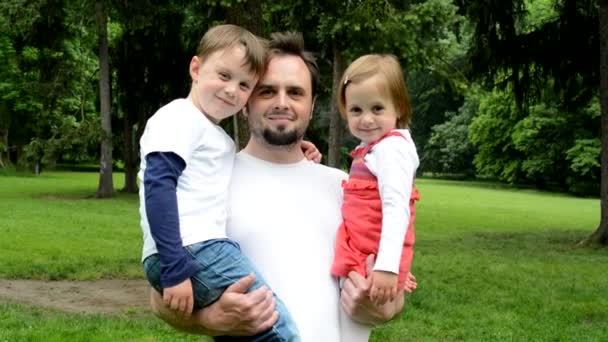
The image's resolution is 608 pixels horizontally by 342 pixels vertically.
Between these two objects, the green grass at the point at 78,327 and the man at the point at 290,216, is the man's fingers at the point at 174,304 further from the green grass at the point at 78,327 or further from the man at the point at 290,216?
the green grass at the point at 78,327

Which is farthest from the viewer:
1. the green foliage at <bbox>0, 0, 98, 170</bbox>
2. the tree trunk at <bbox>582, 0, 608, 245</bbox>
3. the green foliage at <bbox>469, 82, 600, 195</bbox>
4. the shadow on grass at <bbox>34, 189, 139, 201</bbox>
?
the green foliage at <bbox>469, 82, 600, 195</bbox>

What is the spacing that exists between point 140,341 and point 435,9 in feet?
31.5

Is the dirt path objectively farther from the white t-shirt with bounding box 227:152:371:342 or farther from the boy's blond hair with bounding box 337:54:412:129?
the boy's blond hair with bounding box 337:54:412:129

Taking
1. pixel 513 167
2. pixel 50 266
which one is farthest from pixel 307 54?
pixel 513 167

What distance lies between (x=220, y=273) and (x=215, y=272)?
17 millimetres

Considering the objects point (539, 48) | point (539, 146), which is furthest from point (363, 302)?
point (539, 146)

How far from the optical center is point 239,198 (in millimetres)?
2689

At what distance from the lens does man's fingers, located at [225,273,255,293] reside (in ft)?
8.01

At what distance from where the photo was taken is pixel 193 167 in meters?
2.51

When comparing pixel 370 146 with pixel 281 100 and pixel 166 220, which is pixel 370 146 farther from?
pixel 166 220

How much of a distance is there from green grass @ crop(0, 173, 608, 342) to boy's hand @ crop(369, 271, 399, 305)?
16.9 ft

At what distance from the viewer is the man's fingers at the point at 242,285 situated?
2.44m

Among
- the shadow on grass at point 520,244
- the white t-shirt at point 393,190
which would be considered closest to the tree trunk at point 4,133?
the shadow on grass at point 520,244

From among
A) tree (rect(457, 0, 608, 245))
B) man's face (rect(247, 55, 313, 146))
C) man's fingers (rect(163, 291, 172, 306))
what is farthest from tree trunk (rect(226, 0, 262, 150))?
tree (rect(457, 0, 608, 245))
